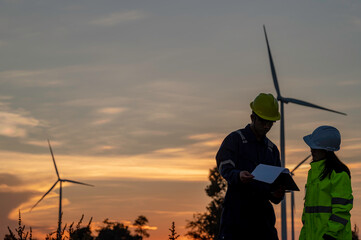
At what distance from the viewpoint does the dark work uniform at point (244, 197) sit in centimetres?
971

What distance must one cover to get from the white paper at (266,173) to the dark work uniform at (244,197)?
12.3 inches

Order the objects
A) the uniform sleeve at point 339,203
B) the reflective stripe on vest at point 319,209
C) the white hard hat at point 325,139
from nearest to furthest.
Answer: the uniform sleeve at point 339,203, the reflective stripe on vest at point 319,209, the white hard hat at point 325,139

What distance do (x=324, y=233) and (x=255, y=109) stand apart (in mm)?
2076

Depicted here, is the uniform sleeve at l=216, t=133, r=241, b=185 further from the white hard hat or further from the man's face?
the white hard hat

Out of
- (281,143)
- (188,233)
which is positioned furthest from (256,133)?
(188,233)

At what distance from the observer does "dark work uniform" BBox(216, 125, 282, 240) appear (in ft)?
31.9

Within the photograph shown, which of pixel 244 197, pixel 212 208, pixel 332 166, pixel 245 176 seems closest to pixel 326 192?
pixel 332 166

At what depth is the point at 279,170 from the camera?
9.31 metres

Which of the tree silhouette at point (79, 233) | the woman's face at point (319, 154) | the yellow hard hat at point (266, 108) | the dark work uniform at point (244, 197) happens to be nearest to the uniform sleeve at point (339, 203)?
the woman's face at point (319, 154)

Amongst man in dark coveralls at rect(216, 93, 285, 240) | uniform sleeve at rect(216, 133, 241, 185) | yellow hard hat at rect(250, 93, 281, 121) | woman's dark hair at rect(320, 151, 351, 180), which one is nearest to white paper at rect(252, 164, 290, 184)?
man in dark coveralls at rect(216, 93, 285, 240)

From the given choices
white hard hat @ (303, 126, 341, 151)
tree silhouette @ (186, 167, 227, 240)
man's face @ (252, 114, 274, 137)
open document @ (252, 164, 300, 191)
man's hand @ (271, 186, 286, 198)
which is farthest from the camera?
tree silhouette @ (186, 167, 227, 240)

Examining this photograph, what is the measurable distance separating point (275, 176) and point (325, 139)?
898 mm

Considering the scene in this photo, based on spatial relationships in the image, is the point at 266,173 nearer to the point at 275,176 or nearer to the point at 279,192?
the point at 275,176

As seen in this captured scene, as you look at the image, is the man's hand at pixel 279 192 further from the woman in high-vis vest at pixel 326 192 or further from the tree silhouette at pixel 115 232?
the tree silhouette at pixel 115 232
